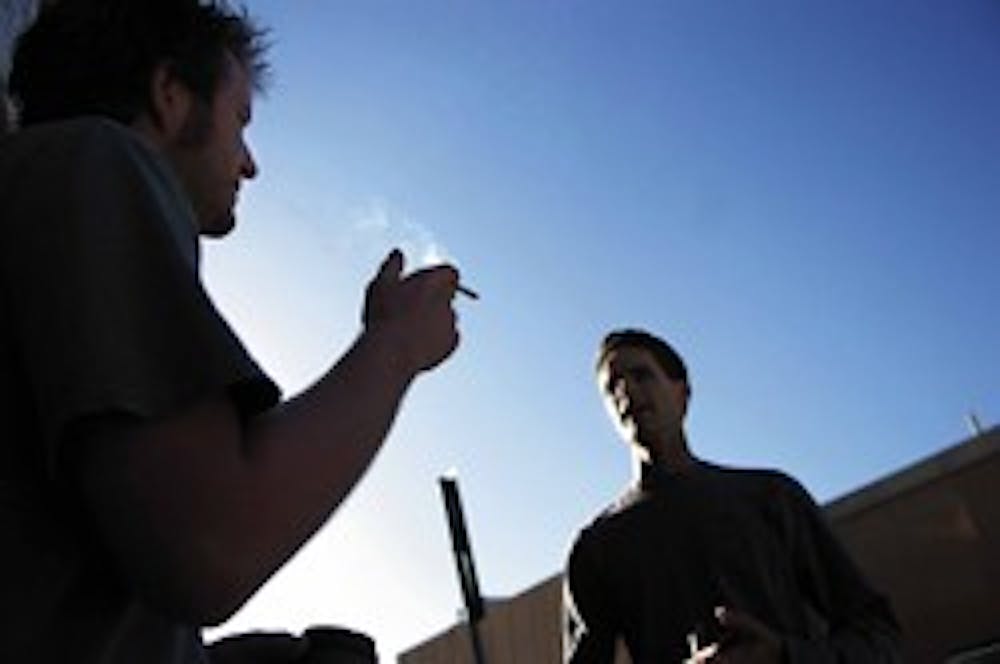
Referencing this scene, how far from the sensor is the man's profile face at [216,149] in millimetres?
1098

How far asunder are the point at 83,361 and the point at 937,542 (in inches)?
167

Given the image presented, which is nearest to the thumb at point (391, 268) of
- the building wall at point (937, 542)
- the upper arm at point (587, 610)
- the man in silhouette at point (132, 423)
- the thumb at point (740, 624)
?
the man in silhouette at point (132, 423)

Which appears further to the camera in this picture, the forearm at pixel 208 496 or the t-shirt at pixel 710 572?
the t-shirt at pixel 710 572

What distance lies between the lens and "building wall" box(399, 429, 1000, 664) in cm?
409

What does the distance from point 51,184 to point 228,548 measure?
342 mm

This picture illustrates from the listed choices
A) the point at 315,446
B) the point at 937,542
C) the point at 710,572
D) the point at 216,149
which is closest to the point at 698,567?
the point at 710,572

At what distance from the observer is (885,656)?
90.0 inches

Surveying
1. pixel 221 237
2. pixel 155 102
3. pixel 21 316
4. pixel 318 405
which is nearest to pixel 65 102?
pixel 155 102

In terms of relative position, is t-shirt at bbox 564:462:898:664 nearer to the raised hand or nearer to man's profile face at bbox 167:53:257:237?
the raised hand

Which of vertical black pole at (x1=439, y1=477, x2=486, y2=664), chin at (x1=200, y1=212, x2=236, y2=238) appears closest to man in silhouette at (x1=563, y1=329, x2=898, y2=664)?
vertical black pole at (x1=439, y1=477, x2=486, y2=664)

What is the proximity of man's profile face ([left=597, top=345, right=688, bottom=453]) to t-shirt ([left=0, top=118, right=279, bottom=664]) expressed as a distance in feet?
6.89

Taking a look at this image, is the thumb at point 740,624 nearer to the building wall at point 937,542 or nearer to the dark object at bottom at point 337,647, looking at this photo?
the dark object at bottom at point 337,647

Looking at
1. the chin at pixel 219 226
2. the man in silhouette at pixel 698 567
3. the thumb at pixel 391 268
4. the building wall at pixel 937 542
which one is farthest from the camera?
the building wall at pixel 937 542

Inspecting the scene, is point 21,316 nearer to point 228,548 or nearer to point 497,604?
point 228,548
